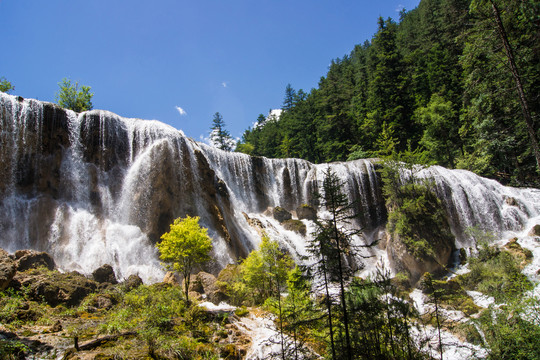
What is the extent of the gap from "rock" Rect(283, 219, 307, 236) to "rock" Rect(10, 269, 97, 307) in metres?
15.5

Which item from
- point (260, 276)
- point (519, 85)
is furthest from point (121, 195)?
point (519, 85)

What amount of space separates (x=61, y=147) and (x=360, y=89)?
4498cm

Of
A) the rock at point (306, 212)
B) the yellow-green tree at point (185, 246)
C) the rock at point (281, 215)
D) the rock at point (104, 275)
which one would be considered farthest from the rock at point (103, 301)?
the rock at point (306, 212)

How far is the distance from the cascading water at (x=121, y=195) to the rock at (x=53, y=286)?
Answer: 4.46 meters

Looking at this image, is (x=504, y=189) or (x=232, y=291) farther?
(x=504, y=189)

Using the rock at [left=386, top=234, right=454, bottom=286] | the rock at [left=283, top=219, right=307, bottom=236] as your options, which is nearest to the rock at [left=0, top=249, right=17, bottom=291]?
the rock at [left=283, top=219, right=307, bottom=236]

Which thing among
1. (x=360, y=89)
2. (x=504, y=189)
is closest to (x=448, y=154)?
(x=504, y=189)

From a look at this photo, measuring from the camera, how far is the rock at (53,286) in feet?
34.4

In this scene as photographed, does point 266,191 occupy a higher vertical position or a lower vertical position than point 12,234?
higher

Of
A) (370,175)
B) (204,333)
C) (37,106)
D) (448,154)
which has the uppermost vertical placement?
(37,106)

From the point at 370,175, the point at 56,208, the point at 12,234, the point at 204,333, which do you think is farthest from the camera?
the point at 370,175

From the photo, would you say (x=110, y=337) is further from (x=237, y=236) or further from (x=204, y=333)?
(x=237, y=236)

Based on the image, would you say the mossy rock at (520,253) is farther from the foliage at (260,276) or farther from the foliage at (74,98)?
the foliage at (74,98)

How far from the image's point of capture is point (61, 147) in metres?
20.1
